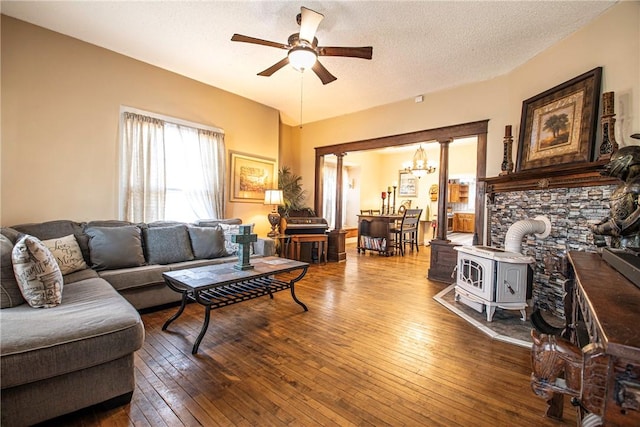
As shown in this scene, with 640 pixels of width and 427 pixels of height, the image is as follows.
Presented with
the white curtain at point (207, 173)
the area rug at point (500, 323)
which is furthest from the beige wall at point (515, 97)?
the white curtain at point (207, 173)

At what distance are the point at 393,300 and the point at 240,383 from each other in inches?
84.0

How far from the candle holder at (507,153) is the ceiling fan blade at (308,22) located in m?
2.71

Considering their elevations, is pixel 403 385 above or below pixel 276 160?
below

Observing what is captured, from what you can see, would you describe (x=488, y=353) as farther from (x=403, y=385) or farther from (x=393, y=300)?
(x=393, y=300)

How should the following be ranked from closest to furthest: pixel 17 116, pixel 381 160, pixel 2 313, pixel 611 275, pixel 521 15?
pixel 611 275, pixel 2 313, pixel 521 15, pixel 17 116, pixel 381 160

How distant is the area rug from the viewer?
7.66 feet

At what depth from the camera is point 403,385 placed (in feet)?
5.57

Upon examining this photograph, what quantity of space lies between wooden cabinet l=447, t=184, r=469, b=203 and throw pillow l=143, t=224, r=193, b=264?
28.4ft

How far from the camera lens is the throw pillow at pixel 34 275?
65.4 inches

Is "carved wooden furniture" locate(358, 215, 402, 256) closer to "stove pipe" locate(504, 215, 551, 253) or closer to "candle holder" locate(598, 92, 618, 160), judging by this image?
"stove pipe" locate(504, 215, 551, 253)

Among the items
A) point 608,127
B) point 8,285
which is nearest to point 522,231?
point 608,127

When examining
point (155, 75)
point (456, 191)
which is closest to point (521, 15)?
point (155, 75)

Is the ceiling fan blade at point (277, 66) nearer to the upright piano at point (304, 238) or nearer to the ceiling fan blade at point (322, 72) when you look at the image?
the ceiling fan blade at point (322, 72)

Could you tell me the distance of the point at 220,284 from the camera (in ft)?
7.13
